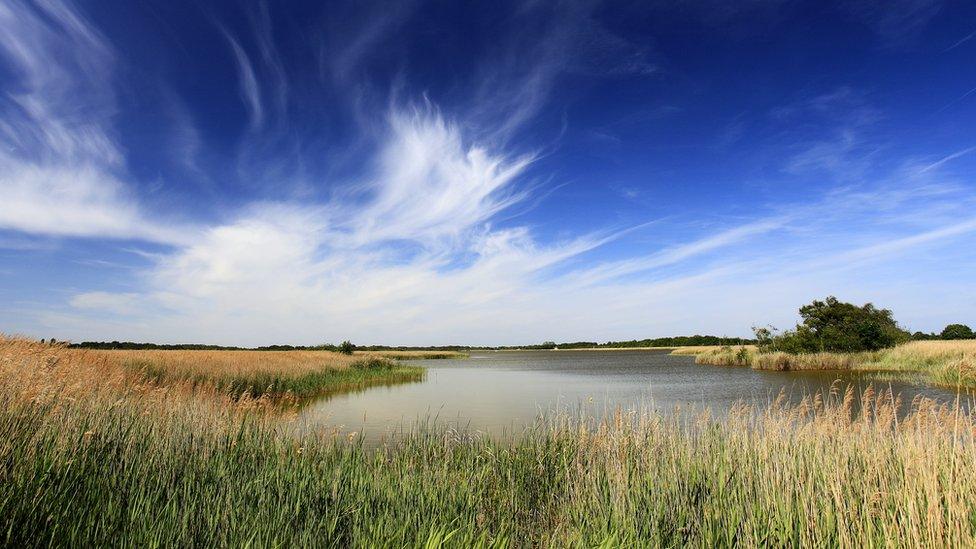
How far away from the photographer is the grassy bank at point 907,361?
19.1 meters

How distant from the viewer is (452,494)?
4797mm

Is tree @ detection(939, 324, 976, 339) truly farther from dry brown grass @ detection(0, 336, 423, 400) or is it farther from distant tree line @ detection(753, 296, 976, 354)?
dry brown grass @ detection(0, 336, 423, 400)

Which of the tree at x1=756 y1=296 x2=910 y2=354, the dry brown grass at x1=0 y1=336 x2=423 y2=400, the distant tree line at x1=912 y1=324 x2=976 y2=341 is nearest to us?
the dry brown grass at x1=0 y1=336 x2=423 y2=400

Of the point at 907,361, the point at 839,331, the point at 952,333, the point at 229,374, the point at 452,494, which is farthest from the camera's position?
the point at 952,333

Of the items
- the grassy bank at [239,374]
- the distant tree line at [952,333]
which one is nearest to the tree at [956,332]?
the distant tree line at [952,333]

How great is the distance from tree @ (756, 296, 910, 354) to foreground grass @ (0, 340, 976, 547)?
32064 mm

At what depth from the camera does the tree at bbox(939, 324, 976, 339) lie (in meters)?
66.8

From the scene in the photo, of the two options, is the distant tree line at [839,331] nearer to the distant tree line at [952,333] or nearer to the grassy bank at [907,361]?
the grassy bank at [907,361]

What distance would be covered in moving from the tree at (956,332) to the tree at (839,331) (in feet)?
142

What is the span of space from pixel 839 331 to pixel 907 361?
760 centimetres

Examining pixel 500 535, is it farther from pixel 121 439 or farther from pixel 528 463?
pixel 121 439

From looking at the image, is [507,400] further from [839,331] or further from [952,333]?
[952,333]

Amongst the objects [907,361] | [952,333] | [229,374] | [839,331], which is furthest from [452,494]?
[952,333]

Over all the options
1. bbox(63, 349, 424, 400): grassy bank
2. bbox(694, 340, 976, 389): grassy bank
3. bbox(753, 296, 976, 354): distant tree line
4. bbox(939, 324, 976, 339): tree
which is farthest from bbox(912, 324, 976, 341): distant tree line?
bbox(63, 349, 424, 400): grassy bank
